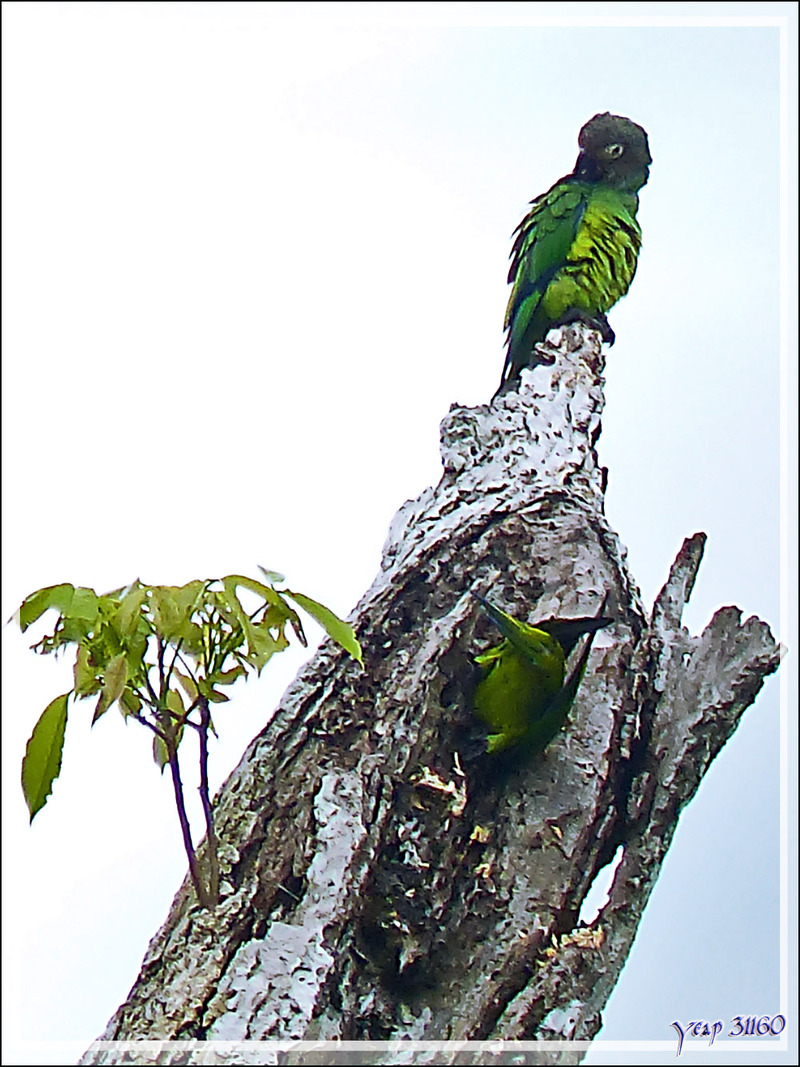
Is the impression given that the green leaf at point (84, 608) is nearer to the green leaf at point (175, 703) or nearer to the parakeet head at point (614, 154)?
the green leaf at point (175, 703)

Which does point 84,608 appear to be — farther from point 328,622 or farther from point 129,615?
point 328,622

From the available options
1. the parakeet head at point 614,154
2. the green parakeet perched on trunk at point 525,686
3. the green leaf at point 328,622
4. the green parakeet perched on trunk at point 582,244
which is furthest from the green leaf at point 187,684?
the parakeet head at point 614,154

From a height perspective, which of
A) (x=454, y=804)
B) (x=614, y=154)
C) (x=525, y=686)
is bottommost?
(x=454, y=804)

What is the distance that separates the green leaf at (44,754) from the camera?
32.9 inches

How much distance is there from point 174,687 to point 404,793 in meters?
0.21

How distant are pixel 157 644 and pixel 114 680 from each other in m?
0.04

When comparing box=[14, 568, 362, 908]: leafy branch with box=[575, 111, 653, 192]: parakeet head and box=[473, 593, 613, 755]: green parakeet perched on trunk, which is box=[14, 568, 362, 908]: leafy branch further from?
box=[575, 111, 653, 192]: parakeet head

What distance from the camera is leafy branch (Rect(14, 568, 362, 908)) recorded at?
0.83 m

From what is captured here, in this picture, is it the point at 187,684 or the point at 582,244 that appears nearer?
the point at 187,684

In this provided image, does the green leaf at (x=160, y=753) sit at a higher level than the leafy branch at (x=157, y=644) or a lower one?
lower

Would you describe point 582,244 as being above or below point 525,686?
above

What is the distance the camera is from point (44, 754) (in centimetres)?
84

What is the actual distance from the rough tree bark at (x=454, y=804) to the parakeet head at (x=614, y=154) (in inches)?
12.7

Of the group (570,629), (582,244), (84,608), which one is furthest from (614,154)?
(84,608)
